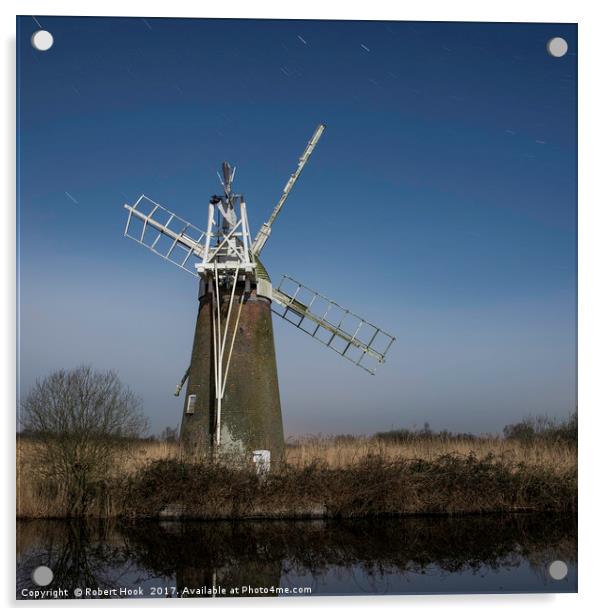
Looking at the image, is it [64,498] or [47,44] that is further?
[64,498]

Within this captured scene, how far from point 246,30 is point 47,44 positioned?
2.05 meters

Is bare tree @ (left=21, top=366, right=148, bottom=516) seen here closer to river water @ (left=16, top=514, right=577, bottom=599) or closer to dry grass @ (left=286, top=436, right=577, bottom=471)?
river water @ (left=16, top=514, right=577, bottom=599)

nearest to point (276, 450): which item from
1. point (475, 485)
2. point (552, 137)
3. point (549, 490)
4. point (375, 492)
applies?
point (375, 492)

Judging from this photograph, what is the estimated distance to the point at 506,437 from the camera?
10203mm

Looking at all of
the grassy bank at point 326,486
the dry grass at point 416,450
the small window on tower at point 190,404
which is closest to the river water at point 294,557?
the grassy bank at point 326,486

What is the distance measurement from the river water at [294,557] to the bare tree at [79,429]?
2.08 feet

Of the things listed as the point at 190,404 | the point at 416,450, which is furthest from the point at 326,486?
the point at 190,404

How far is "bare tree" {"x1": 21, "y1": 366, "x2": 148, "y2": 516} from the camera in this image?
30.9ft

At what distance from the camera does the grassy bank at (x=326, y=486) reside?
9.44m

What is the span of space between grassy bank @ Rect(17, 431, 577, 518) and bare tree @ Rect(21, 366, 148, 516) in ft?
0.40

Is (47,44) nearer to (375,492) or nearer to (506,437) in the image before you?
(375,492)

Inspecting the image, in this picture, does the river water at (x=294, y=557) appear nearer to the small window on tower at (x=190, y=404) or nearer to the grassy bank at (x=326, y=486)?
the grassy bank at (x=326, y=486)
